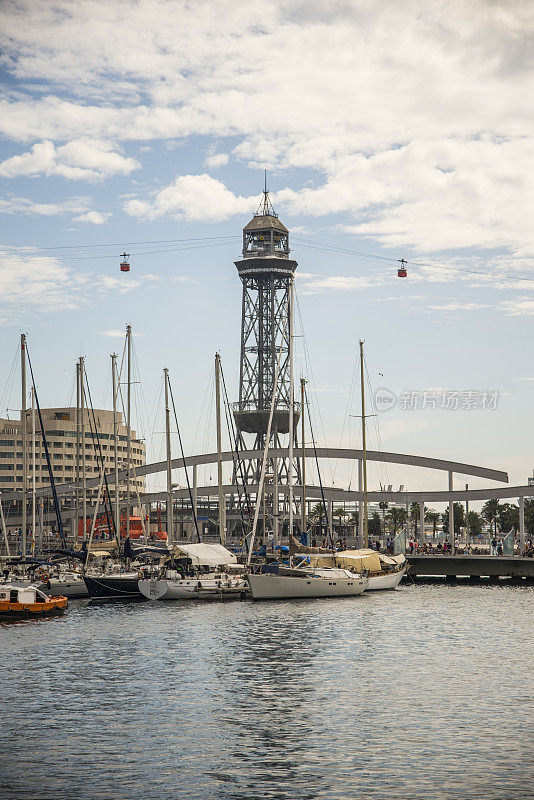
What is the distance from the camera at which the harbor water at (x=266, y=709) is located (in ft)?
87.2

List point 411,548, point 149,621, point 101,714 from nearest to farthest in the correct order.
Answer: point 101,714 → point 149,621 → point 411,548

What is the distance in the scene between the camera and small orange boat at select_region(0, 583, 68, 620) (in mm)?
62781

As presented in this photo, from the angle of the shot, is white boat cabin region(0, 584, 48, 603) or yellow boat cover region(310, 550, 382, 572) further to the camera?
yellow boat cover region(310, 550, 382, 572)

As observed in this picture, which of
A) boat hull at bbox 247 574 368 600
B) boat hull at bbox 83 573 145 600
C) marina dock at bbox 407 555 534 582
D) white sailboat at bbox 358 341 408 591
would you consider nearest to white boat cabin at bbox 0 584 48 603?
boat hull at bbox 83 573 145 600

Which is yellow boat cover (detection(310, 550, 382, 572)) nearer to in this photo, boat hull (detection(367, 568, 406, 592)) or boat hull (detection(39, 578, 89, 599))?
boat hull (detection(367, 568, 406, 592))

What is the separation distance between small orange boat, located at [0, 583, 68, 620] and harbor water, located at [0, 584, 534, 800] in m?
1.45

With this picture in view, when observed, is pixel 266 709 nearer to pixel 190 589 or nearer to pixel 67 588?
pixel 190 589

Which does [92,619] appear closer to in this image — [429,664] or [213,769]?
[429,664]

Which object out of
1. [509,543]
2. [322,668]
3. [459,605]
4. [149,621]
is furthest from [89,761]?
[509,543]

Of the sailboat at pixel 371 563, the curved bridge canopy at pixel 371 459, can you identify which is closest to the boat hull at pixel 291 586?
the sailboat at pixel 371 563

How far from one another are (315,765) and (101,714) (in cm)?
970

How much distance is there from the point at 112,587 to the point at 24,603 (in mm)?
13802

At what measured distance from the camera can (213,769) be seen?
27750 millimetres

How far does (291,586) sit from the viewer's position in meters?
74.8
